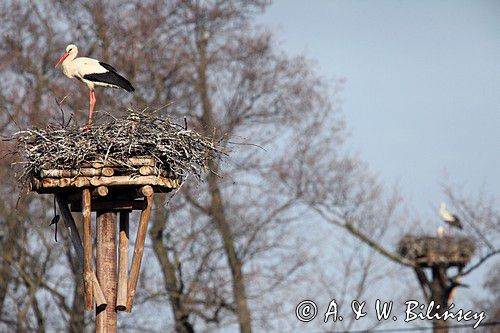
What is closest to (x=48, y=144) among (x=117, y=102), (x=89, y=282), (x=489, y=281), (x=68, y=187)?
(x=68, y=187)

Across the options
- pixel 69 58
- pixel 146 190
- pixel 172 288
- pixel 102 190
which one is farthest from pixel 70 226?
pixel 172 288

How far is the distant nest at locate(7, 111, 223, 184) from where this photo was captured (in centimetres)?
913

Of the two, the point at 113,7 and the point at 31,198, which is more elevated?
the point at 113,7

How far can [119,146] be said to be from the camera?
30.1ft

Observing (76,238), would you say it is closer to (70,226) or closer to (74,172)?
(70,226)

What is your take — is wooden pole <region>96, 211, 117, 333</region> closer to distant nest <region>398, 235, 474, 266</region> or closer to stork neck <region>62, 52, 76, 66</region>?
stork neck <region>62, 52, 76, 66</region>

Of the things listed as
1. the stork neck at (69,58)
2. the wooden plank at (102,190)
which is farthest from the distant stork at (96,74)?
the wooden plank at (102,190)

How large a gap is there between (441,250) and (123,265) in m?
10.6

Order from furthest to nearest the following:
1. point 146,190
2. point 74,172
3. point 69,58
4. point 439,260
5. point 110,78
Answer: point 439,260 < point 69,58 < point 110,78 < point 146,190 < point 74,172

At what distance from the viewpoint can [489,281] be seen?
1422 inches

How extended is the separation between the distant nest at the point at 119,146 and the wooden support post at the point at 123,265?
25.2 inches

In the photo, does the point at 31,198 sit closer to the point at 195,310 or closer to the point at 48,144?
the point at 195,310

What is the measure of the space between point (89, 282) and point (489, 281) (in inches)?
1124

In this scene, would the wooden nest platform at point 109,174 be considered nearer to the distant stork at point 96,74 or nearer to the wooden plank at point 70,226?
the wooden plank at point 70,226
